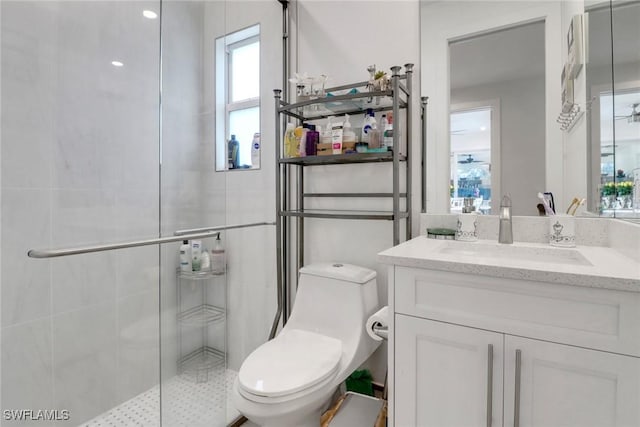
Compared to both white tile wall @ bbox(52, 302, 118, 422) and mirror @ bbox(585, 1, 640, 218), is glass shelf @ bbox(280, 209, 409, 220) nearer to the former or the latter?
mirror @ bbox(585, 1, 640, 218)

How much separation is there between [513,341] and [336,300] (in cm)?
75

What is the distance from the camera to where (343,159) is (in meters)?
1.46

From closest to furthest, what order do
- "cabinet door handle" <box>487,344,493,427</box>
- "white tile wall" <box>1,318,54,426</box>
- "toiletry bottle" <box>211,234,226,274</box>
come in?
"cabinet door handle" <box>487,344,493,427</box>
"white tile wall" <box>1,318,54,426</box>
"toiletry bottle" <box>211,234,226,274</box>

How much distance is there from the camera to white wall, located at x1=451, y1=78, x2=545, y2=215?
4.14 feet

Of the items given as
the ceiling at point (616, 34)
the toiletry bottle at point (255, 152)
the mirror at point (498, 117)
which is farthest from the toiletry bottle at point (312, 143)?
the ceiling at point (616, 34)

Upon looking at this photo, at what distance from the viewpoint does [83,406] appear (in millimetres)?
1445

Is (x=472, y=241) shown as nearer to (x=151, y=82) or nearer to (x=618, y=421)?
(x=618, y=421)

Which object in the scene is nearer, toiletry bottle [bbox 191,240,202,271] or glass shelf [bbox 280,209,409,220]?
glass shelf [bbox 280,209,409,220]

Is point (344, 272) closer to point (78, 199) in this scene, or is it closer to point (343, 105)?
point (343, 105)

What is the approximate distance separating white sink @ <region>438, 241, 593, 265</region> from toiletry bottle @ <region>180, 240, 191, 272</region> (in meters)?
1.15

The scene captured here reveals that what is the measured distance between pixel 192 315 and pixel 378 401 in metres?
0.96

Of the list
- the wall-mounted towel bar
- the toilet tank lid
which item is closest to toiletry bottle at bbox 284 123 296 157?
the wall-mounted towel bar

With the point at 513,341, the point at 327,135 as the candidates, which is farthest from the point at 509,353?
the point at 327,135

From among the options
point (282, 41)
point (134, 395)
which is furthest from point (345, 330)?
point (282, 41)
